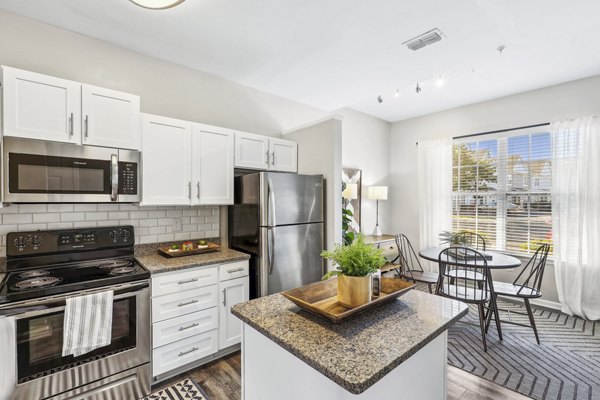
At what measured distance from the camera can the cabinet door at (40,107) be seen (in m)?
1.80

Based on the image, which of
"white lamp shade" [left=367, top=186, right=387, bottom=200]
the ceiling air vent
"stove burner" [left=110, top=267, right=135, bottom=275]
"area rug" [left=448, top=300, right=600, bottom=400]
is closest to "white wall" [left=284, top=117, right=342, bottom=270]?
the ceiling air vent

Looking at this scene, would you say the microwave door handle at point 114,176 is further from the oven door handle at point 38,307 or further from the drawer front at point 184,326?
the drawer front at point 184,326

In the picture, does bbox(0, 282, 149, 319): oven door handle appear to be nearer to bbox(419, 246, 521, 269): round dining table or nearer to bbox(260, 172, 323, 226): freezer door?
bbox(260, 172, 323, 226): freezer door

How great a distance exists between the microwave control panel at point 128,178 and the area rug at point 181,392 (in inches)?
60.7

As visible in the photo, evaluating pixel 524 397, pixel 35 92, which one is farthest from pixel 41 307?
pixel 524 397

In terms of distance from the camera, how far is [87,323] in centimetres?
180

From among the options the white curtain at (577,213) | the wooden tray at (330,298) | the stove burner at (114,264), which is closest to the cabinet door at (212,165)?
the stove burner at (114,264)

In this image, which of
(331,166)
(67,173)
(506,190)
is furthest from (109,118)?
(506,190)

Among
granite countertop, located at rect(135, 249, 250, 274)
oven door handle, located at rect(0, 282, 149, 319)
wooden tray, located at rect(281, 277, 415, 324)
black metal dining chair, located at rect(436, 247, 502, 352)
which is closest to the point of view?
wooden tray, located at rect(281, 277, 415, 324)

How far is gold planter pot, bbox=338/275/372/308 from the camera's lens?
4.01 ft

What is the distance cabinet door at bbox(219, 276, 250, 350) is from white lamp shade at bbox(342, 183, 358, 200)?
2242 mm

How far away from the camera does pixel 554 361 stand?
2488 millimetres

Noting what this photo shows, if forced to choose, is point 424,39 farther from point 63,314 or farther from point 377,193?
point 63,314

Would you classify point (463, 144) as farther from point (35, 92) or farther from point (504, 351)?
point (35, 92)
